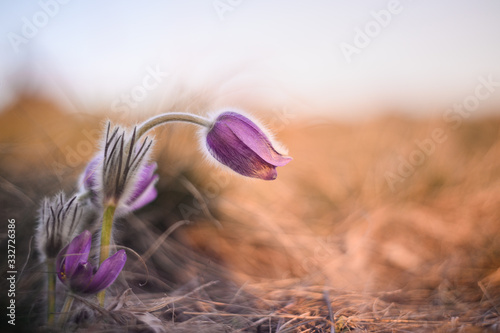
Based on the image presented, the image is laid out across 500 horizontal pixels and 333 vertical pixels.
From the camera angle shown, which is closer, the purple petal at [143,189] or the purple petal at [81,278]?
the purple petal at [81,278]

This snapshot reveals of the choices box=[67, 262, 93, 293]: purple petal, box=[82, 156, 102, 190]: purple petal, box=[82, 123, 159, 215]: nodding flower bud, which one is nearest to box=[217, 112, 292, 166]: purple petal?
box=[82, 123, 159, 215]: nodding flower bud

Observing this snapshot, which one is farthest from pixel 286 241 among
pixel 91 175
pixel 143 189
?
pixel 91 175

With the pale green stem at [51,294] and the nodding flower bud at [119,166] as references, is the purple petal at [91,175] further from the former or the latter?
the pale green stem at [51,294]

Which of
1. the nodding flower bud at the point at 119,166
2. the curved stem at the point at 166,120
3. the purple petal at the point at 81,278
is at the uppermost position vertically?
the curved stem at the point at 166,120

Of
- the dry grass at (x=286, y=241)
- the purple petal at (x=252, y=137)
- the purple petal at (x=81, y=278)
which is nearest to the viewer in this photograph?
the purple petal at (x=81, y=278)

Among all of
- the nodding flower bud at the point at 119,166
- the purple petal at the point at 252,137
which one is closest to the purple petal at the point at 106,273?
the nodding flower bud at the point at 119,166

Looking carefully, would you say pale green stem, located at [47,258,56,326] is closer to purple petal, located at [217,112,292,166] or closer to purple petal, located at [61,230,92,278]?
purple petal, located at [61,230,92,278]

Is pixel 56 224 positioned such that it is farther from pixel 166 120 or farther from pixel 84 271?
pixel 166 120
